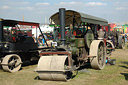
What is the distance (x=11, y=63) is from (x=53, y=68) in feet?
7.92

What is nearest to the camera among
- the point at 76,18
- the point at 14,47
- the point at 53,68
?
the point at 53,68

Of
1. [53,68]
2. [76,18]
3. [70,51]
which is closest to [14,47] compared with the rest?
[76,18]

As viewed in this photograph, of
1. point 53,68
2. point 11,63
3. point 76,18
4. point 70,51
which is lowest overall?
point 11,63

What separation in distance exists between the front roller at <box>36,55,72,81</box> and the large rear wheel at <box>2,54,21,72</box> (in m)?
2.03

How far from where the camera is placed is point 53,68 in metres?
4.69

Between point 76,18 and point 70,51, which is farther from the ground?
point 76,18

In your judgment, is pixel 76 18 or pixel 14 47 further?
pixel 14 47

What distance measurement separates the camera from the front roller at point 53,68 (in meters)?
4.62

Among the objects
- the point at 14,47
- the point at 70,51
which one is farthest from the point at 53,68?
the point at 14,47

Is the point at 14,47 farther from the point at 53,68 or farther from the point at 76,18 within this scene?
the point at 53,68

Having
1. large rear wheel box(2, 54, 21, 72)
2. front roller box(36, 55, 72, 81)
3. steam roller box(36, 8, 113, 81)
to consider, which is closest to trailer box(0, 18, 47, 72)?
large rear wheel box(2, 54, 21, 72)

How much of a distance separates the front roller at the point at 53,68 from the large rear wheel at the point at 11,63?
6.67 ft

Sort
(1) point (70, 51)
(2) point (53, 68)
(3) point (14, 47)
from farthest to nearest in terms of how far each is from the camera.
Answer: (3) point (14, 47), (1) point (70, 51), (2) point (53, 68)

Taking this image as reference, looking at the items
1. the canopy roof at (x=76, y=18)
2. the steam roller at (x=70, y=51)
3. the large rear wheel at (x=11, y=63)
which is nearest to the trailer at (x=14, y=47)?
the large rear wheel at (x=11, y=63)
